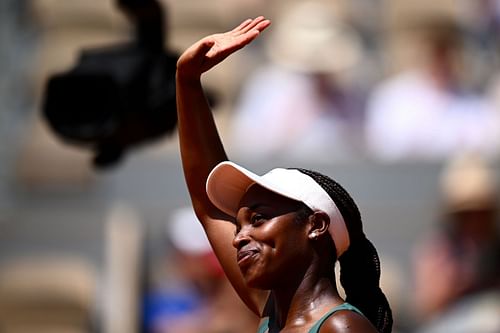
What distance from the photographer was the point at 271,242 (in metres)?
3.63

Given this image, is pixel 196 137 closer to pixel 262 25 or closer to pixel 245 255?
pixel 262 25

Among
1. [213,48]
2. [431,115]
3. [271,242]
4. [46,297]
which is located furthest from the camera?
[431,115]

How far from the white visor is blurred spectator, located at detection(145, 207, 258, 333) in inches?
161

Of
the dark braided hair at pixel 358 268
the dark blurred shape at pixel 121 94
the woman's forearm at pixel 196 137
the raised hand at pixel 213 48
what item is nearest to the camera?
the dark braided hair at pixel 358 268

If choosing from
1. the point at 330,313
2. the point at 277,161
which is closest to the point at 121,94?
the point at 330,313

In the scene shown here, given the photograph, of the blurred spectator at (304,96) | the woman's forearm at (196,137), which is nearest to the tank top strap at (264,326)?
the woman's forearm at (196,137)

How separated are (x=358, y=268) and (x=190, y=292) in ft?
16.7

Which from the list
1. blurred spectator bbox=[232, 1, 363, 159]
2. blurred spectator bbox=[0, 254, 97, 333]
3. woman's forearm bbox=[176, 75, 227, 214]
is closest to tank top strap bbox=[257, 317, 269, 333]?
woman's forearm bbox=[176, 75, 227, 214]

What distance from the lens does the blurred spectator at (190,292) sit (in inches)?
327

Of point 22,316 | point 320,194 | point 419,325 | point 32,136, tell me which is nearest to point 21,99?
point 32,136

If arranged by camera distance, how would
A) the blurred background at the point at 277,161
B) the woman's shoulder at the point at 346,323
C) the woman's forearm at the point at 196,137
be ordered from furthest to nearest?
the blurred background at the point at 277,161 → the woman's forearm at the point at 196,137 → the woman's shoulder at the point at 346,323

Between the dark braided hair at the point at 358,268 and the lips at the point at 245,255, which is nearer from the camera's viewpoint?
the lips at the point at 245,255

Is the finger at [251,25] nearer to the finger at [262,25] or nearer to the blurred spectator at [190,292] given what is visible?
the finger at [262,25]

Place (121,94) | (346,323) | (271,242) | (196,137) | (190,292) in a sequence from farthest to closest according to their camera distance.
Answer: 1. (190,292)
2. (121,94)
3. (196,137)
4. (271,242)
5. (346,323)
